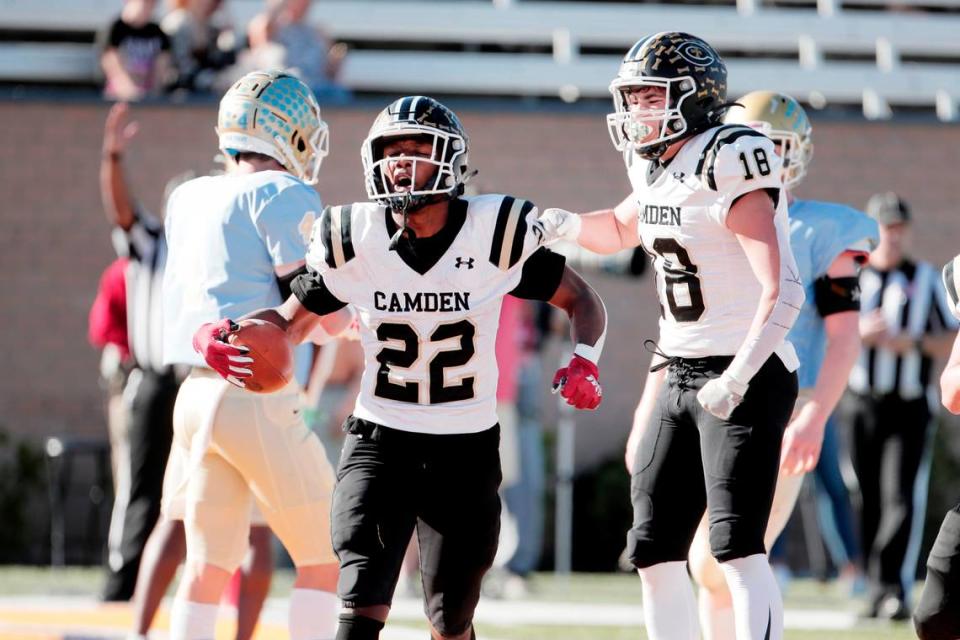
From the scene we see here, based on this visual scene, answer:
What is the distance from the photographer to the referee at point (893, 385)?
304 inches

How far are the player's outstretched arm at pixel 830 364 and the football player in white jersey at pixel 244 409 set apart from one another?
1.37 m

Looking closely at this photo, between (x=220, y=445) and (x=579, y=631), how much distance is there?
284 centimetres

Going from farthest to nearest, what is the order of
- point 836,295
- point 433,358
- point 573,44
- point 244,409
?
1. point 573,44
2. point 836,295
3. point 244,409
4. point 433,358

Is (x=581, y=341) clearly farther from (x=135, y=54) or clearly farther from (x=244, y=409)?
(x=135, y=54)

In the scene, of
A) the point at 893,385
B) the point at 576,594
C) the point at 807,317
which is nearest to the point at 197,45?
the point at 576,594

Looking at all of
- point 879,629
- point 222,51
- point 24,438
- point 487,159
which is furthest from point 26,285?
point 879,629

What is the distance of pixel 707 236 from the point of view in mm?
4293

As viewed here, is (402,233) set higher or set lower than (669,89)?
lower

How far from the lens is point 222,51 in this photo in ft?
38.6

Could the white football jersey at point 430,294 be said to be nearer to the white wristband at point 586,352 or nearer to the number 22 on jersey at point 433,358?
the number 22 on jersey at point 433,358

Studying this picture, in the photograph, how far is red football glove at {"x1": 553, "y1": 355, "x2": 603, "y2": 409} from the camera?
411 cm

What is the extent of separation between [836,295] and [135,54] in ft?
25.0

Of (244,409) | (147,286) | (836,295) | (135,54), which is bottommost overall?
(244,409)

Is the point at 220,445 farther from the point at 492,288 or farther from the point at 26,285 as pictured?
the point at 26,285
